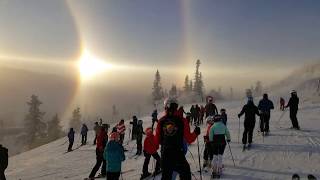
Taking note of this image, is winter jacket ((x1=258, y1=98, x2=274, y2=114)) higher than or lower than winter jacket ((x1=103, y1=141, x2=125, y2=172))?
higher

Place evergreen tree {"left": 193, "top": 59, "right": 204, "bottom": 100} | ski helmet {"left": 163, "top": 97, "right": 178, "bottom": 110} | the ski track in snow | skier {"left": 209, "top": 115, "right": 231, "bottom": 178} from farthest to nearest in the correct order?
1. evergreen tree {"left": 193, "top": 59, "right": 204, "bottom": 100}
2. the ski track in snow
3. skier {"left": 209, "top": 115, "right": 231, "bottom": 178}
4. ski helmet {"left": 163, "top": 97, "right": 178, "bottom": 110}

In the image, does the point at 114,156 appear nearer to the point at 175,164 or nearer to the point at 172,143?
the point at 175,164

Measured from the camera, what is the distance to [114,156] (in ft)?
46.3

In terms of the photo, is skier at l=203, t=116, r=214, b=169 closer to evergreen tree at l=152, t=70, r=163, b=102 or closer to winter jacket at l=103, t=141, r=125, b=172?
winter jacket at l=103, t=141, r=125, b=172

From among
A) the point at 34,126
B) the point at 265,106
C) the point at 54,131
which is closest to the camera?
the point at 265,106

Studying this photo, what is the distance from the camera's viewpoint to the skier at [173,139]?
9.21m

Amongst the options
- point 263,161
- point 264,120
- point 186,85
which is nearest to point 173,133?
point 263,161

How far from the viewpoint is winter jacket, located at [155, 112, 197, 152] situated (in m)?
9.20

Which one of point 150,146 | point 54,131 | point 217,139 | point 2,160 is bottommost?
point 54,131

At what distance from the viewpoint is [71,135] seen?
123 feet

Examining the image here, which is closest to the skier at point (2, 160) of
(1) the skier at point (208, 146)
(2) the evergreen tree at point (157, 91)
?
(1) the skier at point (208, 146)

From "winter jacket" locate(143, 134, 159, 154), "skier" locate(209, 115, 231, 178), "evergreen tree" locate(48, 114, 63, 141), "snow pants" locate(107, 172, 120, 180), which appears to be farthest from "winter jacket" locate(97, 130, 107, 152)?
"evergreen tree" locate(48, 114, 63, 141)

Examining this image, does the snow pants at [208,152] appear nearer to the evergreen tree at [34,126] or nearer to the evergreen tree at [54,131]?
the evergreen tree at [34,126]

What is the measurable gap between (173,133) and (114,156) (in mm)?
5360
